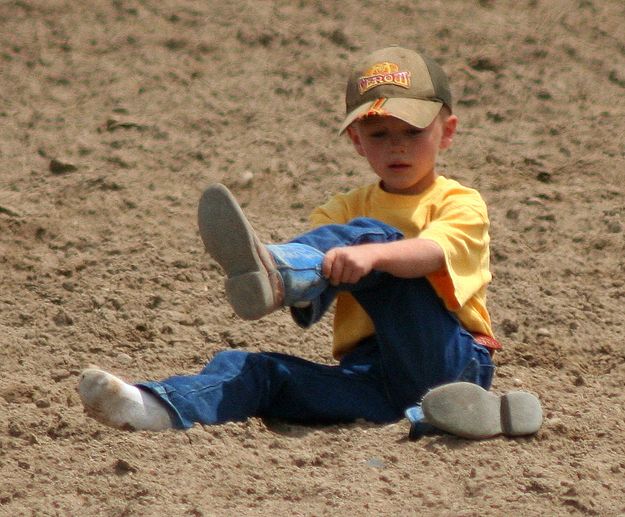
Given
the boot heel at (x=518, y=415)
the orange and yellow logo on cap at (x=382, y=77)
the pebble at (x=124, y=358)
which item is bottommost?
the pebble at (x=124, y=358)

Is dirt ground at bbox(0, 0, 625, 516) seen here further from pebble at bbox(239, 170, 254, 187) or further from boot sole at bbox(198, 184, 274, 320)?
boot sole at bbox(198, 184, 274, 320)

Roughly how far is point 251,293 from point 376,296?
535mm

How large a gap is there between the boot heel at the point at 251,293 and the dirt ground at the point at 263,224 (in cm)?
39

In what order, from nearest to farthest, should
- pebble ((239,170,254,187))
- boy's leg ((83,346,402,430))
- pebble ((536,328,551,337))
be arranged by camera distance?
boy's leg ((83,346,402,430)) < pebble ((536,328,551,337)) < pebble ((239,170,254,187))

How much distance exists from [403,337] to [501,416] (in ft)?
1.18

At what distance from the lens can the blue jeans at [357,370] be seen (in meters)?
3.51

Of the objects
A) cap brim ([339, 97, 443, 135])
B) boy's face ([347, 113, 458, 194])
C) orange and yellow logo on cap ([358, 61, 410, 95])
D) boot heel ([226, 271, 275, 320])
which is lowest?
boot heel ([226, 271, 275, 320])

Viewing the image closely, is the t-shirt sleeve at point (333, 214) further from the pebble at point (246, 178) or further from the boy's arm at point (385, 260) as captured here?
the pebble at point (246, 178)

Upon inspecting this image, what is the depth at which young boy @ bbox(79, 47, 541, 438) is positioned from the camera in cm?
333

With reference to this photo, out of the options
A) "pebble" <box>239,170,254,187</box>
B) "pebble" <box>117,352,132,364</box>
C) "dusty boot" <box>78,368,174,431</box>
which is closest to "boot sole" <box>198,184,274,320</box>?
"dusty boot" <box>78,368,174,431</box>

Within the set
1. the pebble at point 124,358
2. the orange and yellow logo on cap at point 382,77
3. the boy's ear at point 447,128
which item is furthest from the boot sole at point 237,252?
the pebble at point 124,358

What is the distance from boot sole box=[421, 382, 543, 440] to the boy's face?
717mm

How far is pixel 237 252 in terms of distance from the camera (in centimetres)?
320

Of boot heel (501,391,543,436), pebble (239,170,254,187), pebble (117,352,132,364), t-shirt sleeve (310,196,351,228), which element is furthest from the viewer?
pebble (239,170,254,187)
